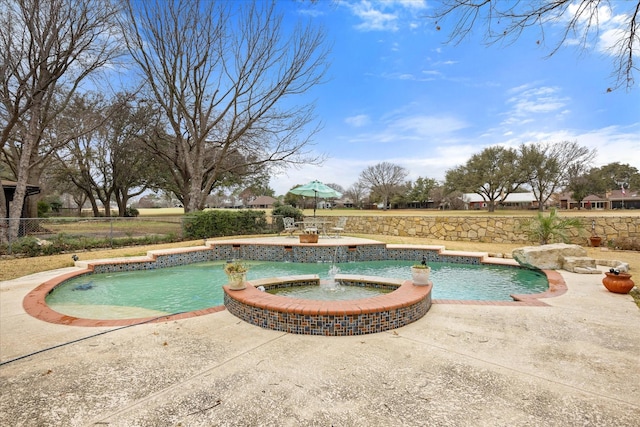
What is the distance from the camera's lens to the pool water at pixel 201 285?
5.23 metres

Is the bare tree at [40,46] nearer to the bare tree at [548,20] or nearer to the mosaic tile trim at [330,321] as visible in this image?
the mosaic tile trim at [330,321]

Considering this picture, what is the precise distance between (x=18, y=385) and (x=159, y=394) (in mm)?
1109

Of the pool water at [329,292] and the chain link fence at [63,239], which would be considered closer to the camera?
the pool water at [329,292]

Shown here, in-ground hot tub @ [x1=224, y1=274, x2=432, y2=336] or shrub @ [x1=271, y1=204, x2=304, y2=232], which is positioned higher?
shrub @ [x1=271, y1=204, x2=304, y2=232]

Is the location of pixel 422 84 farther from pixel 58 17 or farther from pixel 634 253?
pixel 58 17

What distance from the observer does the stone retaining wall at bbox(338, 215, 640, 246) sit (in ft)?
37.1

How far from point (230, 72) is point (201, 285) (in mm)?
11933

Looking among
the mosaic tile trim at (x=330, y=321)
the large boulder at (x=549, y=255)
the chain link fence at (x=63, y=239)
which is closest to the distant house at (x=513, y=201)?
the large boulder at (x=549, y=255)

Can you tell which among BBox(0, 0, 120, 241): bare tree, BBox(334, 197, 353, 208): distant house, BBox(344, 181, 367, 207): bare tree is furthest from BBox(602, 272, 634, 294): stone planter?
BBox(334, 197, 353, 208): distant house

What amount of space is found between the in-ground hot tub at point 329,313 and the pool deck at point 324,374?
0.38 ft

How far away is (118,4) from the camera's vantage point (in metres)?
11.3

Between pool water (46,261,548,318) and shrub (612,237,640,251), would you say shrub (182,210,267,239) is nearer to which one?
pool water (46,261,548,318)

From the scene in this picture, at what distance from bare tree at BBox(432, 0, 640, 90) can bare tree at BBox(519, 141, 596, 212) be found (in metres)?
34.3

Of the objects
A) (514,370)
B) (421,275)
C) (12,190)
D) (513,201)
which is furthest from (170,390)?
(513,201)
